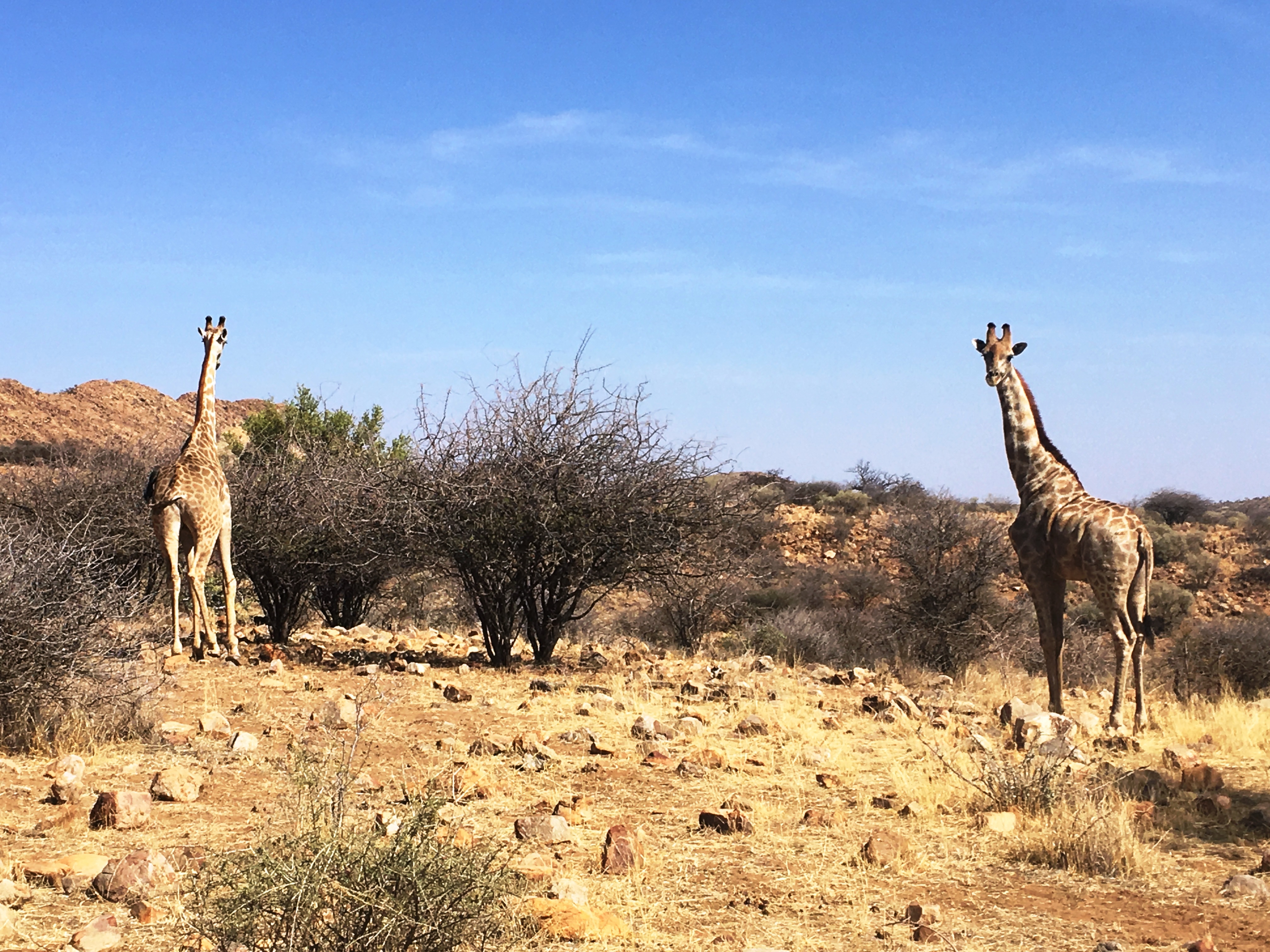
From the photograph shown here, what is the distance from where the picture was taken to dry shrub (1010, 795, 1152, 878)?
6543 millimetres

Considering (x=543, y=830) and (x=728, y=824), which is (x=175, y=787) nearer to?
(x=543, y=830)

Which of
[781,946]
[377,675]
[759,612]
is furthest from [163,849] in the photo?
[759,612]

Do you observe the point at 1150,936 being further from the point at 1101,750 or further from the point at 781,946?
the point at 1101,750

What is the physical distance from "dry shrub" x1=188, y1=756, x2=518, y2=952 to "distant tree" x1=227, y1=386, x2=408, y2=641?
30.8 ft

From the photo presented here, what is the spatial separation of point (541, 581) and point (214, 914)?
9.44 m

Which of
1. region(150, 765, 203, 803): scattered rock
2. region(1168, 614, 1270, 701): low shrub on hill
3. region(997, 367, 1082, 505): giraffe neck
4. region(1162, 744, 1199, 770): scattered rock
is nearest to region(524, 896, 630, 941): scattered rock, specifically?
region(150, 765, 203, 803): scattered rock

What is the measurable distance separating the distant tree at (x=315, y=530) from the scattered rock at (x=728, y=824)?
754cm

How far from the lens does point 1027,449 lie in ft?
40.1

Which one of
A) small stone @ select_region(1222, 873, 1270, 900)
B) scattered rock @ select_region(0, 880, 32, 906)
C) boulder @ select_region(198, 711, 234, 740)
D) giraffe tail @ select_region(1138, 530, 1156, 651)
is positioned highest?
giraffe tail @ select_region(1138, 530, 1156, 651)

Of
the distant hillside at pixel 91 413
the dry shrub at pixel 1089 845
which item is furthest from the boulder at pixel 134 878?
the distant hillside at pixel 91 413

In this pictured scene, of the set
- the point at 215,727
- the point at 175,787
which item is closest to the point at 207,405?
the point at 215,727

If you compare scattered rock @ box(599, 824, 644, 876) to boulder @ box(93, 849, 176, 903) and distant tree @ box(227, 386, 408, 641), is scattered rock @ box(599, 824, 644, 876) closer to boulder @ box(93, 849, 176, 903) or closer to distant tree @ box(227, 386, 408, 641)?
boulder @ box(93, 849, 176, 903)

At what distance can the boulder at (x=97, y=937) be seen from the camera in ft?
16.3

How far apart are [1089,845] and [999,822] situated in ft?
2.55
